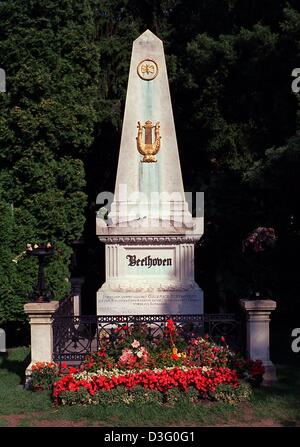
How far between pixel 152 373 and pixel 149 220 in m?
4.34

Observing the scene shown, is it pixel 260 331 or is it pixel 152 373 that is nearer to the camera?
pixel 152 373

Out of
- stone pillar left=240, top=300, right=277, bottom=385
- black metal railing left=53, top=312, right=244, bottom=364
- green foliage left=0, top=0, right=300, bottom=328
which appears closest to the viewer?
stone pillar left=240, top=300, right=277, bottom=385

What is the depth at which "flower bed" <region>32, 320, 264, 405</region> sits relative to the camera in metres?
8.50

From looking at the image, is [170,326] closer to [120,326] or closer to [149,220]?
[120,326]

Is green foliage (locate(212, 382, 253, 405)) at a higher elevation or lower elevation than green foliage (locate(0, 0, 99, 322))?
lower

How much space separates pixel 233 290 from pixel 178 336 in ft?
23.0

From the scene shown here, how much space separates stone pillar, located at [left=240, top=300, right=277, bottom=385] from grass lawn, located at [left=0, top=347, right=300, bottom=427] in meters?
0.47

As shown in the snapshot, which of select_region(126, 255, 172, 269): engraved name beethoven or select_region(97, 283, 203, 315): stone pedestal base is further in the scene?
select_region(126, 255, 172, 269): engraved name beethoven

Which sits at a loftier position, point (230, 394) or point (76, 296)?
point (76, 296)

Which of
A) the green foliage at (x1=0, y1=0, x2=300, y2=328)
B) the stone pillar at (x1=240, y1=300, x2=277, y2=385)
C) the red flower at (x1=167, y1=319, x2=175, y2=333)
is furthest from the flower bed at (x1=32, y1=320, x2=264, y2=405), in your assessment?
the green foliage at (x1=0, y1=0, x2=300, y2=328)

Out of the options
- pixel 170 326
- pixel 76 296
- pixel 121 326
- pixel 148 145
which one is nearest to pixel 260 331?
pixel 170 326

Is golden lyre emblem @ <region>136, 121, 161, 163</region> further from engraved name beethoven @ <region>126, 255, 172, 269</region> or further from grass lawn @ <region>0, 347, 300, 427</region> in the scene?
grass lawn @ <region>0, 347, 300, 427</region>

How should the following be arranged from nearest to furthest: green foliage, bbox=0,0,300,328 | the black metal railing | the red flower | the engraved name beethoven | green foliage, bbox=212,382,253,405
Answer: green foliage, bbox=212,382,253,405, the red flower, the black metal railing, the engraved name beethoven, green foliage, bbox=0,0,300,328

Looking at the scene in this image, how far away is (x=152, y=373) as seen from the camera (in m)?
8.76
